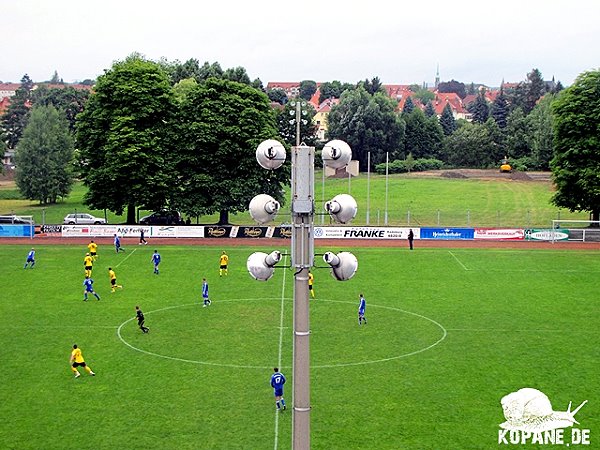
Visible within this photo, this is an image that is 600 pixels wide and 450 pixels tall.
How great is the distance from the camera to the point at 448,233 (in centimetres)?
5988

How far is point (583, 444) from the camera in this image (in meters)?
20.3

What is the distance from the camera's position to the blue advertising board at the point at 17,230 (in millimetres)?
59000

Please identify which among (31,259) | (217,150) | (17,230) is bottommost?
(31,259)

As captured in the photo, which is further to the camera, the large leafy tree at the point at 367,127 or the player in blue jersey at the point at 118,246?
the large leafy tree at the point at 367,127

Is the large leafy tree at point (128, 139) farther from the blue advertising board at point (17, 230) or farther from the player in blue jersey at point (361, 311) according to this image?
the player in blue jersey at point (361, 311)

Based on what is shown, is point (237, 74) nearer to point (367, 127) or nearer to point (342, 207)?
point (367, 127)

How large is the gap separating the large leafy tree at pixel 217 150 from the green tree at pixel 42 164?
23343mm

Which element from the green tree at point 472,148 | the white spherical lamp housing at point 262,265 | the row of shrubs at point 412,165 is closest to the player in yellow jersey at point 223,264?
the white spherical lamp housing at point 262,265

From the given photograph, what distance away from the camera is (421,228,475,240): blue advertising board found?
2352 inches

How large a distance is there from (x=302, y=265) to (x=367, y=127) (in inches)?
3934

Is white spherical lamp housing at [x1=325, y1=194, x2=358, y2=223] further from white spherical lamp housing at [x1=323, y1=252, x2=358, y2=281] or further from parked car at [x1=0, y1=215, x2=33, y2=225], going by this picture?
parked car at [x1=0, y1=215, x2=33, y2=225]

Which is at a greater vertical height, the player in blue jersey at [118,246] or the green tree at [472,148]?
the green tree at [472,148]

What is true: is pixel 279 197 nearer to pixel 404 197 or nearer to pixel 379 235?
pixel 379 235

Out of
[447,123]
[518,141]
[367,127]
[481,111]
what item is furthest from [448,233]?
[481,111]
